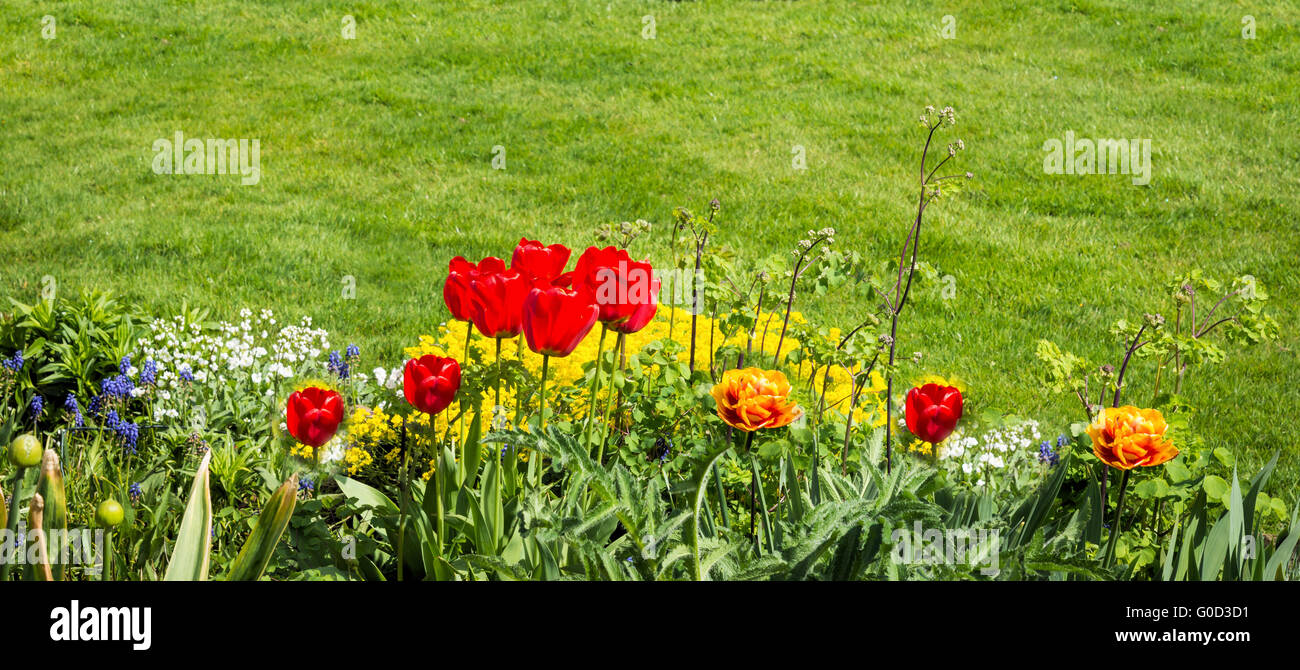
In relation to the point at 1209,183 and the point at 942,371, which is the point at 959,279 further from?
the point at 1209,183

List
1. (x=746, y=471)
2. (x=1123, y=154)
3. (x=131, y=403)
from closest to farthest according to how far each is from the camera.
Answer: (x=746, y=471), (x=131, y=403), (x=1123, y=154)

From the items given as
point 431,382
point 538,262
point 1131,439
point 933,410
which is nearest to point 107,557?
point 431,382

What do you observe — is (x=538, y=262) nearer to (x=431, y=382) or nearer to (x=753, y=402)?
(x=431, y=382)

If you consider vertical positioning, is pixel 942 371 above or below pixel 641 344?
below

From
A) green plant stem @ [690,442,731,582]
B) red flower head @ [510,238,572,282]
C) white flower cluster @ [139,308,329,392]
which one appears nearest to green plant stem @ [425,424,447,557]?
red flower head @ [510,238,572,282]

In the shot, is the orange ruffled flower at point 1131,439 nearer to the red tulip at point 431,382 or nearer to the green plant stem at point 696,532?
the green plant stem at point 696,532

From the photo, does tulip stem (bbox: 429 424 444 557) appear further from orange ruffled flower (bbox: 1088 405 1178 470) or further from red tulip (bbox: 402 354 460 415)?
orange ruffled flower (bbox: 1088 405 1178 470)

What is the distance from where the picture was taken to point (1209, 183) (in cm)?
822

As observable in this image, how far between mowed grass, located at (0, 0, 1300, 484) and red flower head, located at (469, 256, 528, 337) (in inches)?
141

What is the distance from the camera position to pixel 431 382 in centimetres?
203

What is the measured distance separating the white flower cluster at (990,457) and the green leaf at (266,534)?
1702 millimetres

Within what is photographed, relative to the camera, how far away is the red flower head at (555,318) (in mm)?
2006
